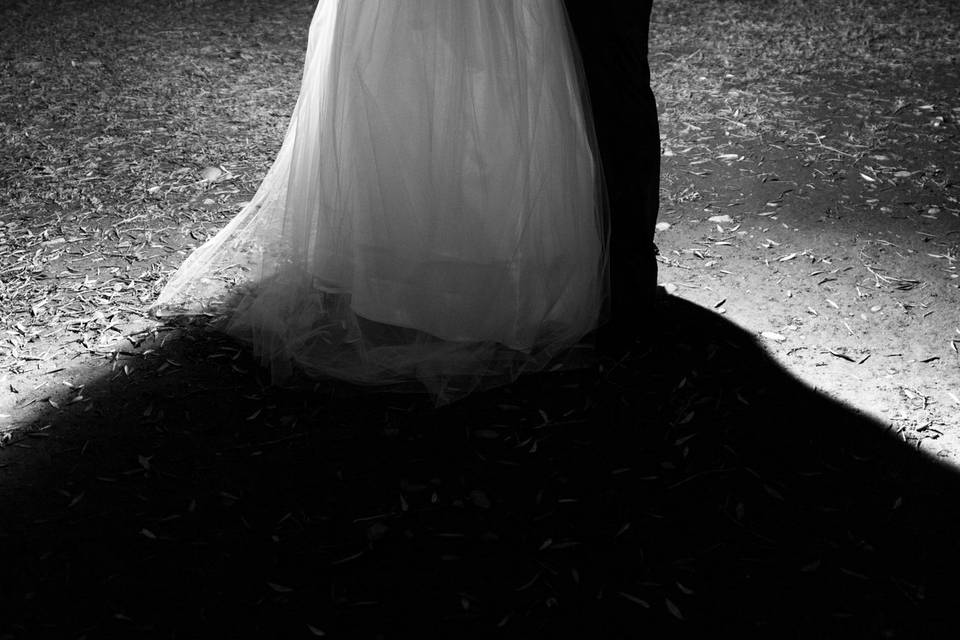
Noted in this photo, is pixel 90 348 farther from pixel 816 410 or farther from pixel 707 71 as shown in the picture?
pixel 707 71

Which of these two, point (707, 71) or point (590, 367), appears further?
point (707, 71)

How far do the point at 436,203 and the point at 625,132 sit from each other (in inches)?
19.7

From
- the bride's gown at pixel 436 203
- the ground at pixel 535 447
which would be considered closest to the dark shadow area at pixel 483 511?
the ground at pixel 535 447

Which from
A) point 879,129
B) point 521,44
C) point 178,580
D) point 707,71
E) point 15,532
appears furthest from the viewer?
point 707,71

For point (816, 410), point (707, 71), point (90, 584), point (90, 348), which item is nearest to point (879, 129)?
point (707, 71)

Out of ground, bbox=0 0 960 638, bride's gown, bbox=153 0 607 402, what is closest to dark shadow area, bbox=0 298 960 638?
ground, bbox=0 0 960 638

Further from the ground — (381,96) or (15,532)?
(381,96)

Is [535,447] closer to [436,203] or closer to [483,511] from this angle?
[483,511]

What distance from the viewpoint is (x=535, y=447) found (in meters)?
2.14

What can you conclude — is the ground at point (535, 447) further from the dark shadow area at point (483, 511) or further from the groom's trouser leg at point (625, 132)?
the groom's trouser leg at point (625, 132)

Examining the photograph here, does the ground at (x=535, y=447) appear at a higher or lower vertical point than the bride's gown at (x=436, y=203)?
lower

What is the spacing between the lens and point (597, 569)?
1811 mm

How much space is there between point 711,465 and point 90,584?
132cm

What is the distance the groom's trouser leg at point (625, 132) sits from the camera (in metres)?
2.12
